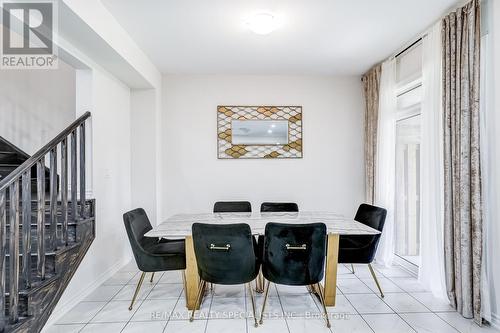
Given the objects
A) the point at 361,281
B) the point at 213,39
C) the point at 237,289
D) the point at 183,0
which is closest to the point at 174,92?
the point at 213,39

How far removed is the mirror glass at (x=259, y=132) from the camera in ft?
14.4

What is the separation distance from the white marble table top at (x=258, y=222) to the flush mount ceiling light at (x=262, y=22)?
1879 millimetres

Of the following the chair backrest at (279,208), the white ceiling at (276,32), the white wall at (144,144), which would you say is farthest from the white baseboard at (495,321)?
the white wall at (144,144)

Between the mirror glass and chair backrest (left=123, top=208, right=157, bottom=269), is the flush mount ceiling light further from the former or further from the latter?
chair backrest (left=123, top=208, right=157, bottom=269)

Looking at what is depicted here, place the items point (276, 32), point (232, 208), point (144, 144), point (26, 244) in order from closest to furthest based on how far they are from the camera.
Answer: point (26, 244) < point (276, 32) < point (232, 208) < point (144, 144)

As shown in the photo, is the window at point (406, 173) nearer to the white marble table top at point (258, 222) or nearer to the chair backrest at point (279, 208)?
the white marble table top at point (258, 222)

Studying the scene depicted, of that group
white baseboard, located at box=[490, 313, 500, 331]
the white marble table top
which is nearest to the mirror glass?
the white marble table top

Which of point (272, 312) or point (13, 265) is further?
point (272, 312)

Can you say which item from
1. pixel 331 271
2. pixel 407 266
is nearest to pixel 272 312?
pixel 331 271

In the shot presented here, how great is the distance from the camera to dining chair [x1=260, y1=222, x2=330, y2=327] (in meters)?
2.24

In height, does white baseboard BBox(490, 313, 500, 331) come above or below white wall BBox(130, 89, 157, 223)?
below

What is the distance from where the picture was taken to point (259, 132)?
440cm

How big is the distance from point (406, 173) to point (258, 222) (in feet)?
7.49

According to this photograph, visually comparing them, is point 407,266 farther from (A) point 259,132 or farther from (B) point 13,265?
(B) point 13,265
